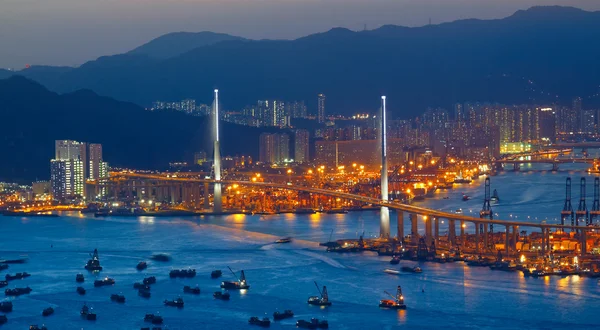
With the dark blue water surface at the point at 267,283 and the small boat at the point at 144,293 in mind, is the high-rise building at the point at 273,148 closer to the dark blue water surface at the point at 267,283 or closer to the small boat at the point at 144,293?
the dark blue water surface at the point at 267,283

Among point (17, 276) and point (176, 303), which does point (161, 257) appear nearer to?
point (17, 276)

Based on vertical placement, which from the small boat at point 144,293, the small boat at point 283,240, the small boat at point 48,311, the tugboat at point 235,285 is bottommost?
the small boat at point 48,311

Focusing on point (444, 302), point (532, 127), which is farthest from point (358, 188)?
point (532, 127)

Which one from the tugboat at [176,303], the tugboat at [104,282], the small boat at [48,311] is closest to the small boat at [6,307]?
the small boat at [48,311]

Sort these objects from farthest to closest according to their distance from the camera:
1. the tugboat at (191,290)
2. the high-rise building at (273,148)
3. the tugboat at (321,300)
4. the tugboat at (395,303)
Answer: the high-rise building at (273,148) → the tugboat at (191,290) → the tugboat at (321,300) → the tugboat at (395,303)

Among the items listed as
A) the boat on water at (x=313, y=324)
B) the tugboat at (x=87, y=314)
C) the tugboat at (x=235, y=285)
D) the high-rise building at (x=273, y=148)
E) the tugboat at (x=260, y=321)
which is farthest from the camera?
the high-rise building at (x=273, y=148)

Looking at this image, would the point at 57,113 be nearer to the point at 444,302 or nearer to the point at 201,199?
the point at 201,199

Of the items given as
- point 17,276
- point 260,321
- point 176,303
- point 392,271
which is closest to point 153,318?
point 176,303

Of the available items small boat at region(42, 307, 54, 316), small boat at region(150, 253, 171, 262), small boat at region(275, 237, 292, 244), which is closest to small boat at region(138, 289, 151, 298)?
small boat at region(42, 307, 54, 316)
